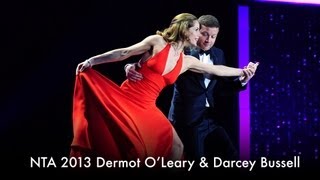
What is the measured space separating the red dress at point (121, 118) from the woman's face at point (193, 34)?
0.64 ft

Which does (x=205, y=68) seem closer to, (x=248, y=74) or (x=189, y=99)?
(x=189, y=99)

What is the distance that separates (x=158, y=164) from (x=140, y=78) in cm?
58

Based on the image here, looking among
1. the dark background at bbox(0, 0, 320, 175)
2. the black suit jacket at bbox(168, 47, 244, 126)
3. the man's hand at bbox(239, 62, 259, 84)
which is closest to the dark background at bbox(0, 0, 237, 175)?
the dark background at bbox(0, 0, 320, 175)

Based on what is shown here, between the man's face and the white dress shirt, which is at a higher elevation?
the man's face

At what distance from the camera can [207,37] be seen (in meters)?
3.55

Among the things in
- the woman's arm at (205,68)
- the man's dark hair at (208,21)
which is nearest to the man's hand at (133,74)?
the woman's arm at (205,68)

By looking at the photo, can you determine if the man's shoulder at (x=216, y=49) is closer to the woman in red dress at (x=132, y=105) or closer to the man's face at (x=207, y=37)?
the man's face at (x=207, y=37)

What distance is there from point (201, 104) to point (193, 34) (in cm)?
55

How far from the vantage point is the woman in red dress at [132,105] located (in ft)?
10.1

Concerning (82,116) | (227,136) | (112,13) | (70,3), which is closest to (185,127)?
(227,136)

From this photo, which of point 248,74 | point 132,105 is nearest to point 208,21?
point 248,74

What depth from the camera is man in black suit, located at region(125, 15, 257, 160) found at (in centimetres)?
350

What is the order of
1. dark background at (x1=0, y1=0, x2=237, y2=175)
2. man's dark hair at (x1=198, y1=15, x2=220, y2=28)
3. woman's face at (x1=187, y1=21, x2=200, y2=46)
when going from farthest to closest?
dark background at (x1=0, y1=0, x2=237, y2=175), man's dark hair at (x1=198, y1=15, x2=220, y2=28), woman's face at (x1=187, y1=21, x2=200, y2=46)

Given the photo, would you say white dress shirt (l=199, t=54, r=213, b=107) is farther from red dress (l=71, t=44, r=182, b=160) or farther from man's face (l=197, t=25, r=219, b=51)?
red dress (l=71, t=44, r=182, b=160)
